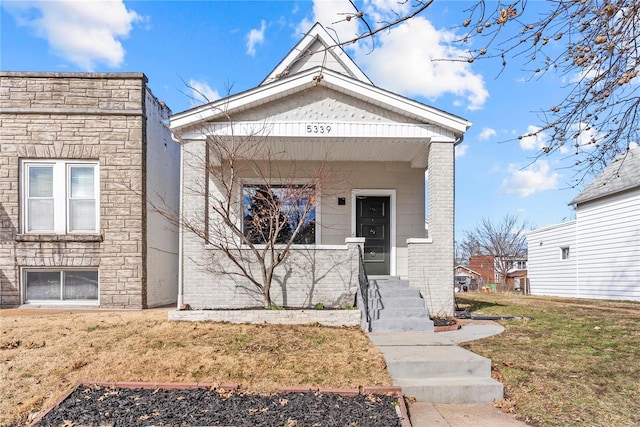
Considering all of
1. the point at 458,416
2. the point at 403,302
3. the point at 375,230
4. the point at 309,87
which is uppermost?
the point at 309,87

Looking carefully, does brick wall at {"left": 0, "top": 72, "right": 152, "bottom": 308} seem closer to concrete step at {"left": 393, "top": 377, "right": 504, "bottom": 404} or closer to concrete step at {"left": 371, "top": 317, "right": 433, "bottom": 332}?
concrete step at {"left": 371, "top": 317, "right": 433, "bottom": 332}

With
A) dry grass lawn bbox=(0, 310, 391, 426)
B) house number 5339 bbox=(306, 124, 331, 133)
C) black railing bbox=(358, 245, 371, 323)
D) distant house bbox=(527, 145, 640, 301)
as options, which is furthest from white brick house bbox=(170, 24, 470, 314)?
distant house bbox=(527, 145, 640, 301)

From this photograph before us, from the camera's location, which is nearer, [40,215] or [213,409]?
[213,409]

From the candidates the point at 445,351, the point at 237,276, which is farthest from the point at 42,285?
the point at 445,351

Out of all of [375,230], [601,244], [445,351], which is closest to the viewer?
[445,351]

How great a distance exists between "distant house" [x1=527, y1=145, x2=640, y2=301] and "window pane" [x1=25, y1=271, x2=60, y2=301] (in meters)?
15.3

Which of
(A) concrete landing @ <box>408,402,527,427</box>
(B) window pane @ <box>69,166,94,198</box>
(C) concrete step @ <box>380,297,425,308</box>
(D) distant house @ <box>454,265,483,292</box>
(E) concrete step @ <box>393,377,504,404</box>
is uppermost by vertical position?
(B) window pane @ <box>69,166,94,198</box>

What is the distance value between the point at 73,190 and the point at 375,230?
7.39m

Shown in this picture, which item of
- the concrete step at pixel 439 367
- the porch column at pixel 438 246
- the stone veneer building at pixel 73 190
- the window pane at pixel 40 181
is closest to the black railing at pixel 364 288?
the porch column at pixel 438 246

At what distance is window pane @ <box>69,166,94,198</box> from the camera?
901cm

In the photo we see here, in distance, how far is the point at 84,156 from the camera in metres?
8.91

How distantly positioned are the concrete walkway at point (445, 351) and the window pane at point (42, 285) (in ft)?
24.8

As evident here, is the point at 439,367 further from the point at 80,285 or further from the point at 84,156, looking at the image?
the point at 84,156

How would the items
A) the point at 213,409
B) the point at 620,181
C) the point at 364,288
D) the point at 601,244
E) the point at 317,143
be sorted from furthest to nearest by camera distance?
the point at 601,244 < the point at 620,181 < the point at 317,143 < the point at 364,288 < the point at 213,409
